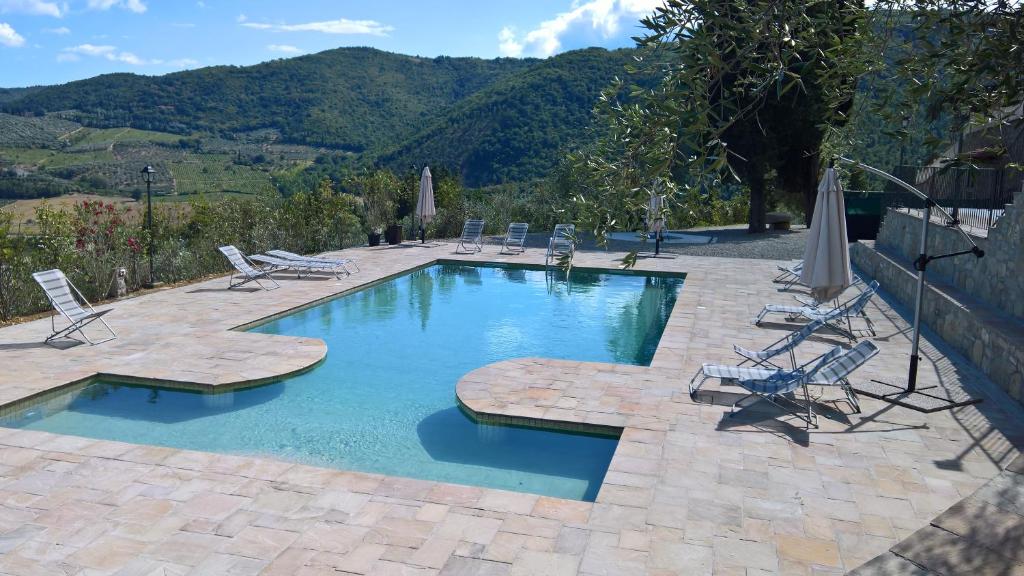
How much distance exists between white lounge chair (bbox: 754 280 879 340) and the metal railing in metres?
1.65

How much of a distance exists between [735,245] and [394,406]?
14.2 metres

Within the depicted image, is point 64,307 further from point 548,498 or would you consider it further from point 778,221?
point 778,221

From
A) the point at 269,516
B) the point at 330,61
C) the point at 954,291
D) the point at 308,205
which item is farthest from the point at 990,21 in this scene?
the point at 330,61

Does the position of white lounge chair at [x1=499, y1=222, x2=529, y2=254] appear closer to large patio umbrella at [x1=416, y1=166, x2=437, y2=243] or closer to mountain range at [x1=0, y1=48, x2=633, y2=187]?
large patio umbrella at [x1=416, y1=166, x2=437, y2=243]

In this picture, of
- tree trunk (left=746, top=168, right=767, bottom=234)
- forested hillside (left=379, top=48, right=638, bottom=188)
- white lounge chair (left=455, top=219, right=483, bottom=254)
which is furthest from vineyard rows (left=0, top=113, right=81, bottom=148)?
tree trunk (left=746, top=168, right=767, bottom=234)

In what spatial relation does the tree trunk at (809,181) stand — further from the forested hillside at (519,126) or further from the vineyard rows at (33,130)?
the vineyard rows at (33,130)

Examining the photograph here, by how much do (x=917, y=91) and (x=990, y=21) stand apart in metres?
0.40

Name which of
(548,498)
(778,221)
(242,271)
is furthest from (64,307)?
(778,221)

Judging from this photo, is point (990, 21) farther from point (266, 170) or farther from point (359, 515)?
point (266, 170)

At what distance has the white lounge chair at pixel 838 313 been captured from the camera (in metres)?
8.86

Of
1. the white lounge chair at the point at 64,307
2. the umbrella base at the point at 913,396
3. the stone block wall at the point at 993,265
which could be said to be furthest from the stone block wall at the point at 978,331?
the white lounge chair at the point at 64,307

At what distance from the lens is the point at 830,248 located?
22.6 ft

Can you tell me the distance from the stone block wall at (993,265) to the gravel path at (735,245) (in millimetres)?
6618

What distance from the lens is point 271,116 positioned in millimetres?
56469
